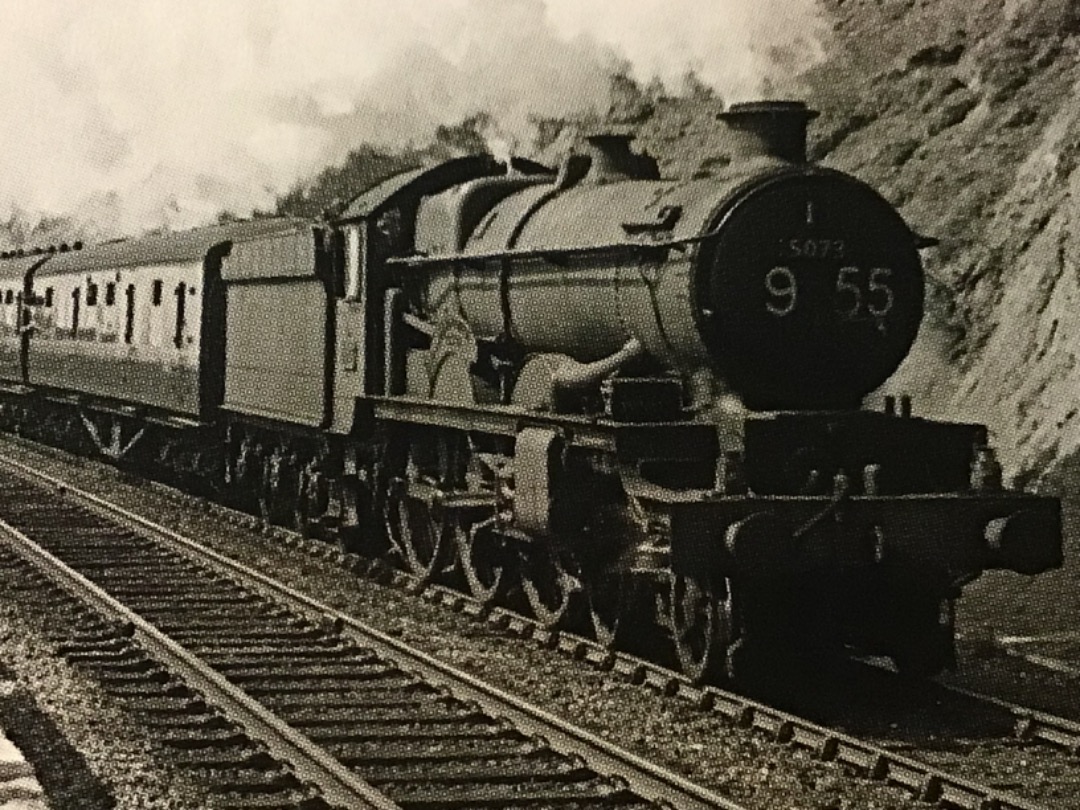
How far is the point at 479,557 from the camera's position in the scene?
1077 cm

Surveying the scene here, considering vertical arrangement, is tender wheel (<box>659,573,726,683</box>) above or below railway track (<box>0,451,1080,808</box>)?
above

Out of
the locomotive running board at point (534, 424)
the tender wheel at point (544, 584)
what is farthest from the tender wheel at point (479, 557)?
the locomotive running board at point (534, 424)

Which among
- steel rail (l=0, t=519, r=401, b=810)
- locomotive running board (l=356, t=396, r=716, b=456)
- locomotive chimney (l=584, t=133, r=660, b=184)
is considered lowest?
steel rail (l=0, t=519, r=401, b=810)

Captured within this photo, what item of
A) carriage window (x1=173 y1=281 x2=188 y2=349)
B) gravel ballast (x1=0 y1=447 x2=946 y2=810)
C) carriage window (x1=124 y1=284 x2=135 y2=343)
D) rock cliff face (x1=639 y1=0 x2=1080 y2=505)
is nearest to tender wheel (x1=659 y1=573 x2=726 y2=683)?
gravel ballast (x1=0 y1=447 x2=946 y2=810)

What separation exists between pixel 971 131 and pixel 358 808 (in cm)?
1703

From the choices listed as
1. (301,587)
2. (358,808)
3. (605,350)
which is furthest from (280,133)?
(358,808)

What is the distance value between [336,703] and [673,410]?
2.36 meters

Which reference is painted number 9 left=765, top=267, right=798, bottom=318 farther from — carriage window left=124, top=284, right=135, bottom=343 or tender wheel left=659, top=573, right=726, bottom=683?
carriage window left=124, top=284, right=135, bottom=343

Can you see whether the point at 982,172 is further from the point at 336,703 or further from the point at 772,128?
the point at 336,703

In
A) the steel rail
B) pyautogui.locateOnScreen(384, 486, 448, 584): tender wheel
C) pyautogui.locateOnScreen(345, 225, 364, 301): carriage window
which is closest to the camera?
the steel rail

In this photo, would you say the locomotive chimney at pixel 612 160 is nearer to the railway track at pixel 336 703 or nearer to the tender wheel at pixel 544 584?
the tender wheel at pixel 544 584

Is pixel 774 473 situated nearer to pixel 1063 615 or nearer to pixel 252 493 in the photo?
pixel 1063 615

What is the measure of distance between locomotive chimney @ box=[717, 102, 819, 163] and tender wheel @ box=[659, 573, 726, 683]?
2.38 meters

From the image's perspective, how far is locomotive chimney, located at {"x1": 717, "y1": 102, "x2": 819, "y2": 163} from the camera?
8.82 m
